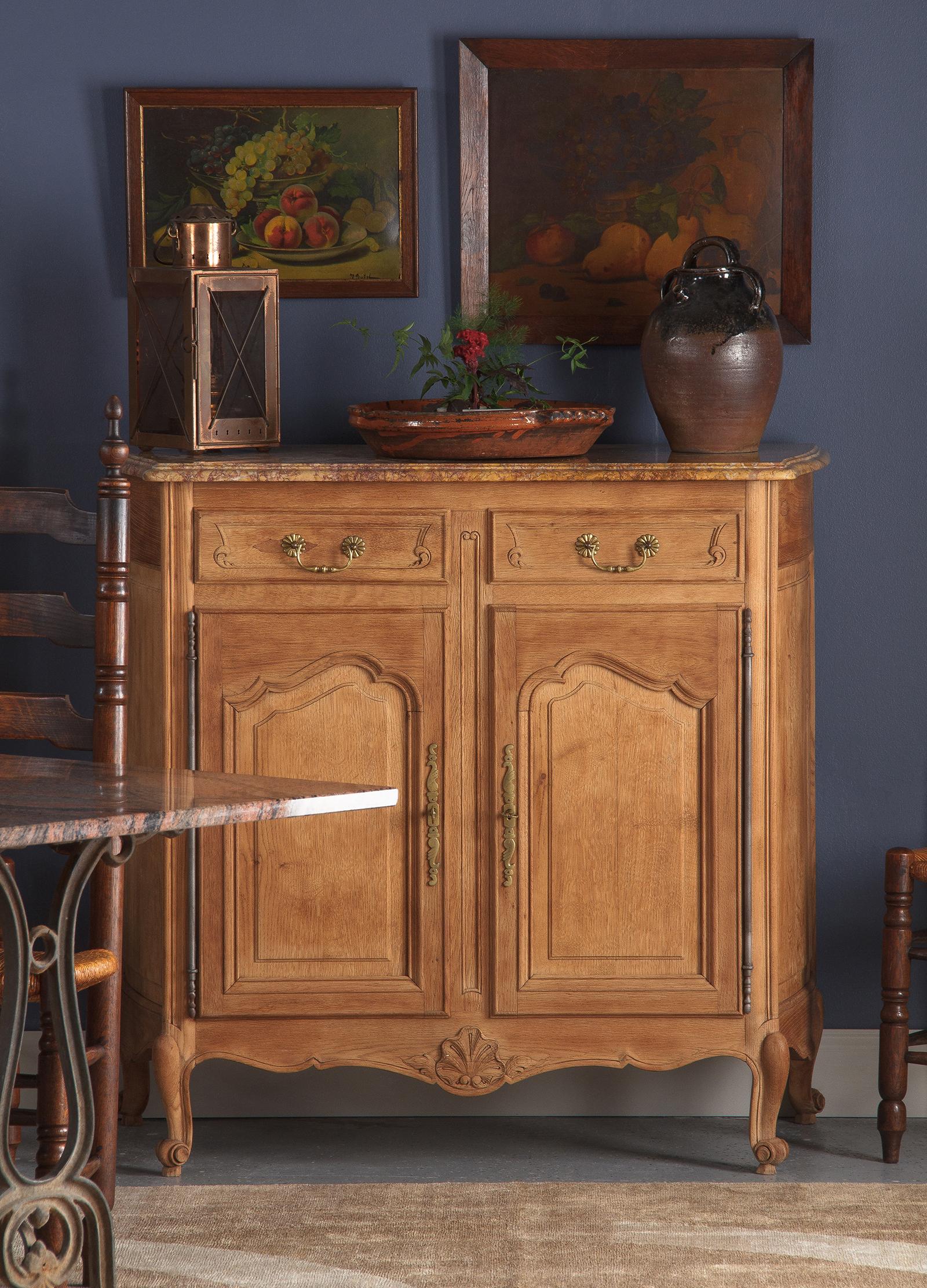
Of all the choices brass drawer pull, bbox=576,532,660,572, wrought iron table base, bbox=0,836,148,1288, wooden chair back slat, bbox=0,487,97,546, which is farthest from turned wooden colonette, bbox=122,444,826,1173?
wrought iron table base, bbox=0,836,148,1288

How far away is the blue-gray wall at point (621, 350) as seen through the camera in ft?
10.1

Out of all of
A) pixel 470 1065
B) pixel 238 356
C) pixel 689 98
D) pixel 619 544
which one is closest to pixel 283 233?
pixel 238 356

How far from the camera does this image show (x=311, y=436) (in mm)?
3174

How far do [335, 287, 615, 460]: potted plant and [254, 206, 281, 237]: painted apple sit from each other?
25 cm

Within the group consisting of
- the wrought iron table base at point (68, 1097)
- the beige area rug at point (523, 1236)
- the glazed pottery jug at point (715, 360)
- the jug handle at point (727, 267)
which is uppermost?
the jug handle at point (727, 267)

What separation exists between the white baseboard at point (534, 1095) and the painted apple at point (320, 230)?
5.44 feet

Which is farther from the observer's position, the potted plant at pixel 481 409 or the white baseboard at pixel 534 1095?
the white baseboard at pixel 534 1095

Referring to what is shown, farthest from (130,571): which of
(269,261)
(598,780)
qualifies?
(598,780)

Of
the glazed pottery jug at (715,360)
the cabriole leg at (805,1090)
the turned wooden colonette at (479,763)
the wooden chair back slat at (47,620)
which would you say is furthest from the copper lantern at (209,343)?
the cabriole leg at (805,1090)

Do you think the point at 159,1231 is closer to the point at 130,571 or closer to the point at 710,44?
the point at 130,571

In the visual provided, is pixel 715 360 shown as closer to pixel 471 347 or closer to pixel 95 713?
pixel 471 347

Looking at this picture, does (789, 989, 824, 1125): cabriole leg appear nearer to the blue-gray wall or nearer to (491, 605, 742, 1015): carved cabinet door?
the blue-gray wall

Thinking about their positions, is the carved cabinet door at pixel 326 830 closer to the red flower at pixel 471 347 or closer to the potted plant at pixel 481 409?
the potted plant at pixel 481 409

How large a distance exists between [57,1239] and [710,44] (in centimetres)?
244
